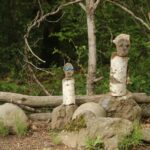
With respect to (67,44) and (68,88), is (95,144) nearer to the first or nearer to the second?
(68,88)

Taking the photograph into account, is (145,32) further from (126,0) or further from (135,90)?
(135,90)

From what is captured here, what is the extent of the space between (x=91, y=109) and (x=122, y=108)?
0.48 m

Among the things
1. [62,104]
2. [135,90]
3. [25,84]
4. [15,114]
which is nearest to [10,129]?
[15,114]

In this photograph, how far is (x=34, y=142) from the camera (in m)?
7.24

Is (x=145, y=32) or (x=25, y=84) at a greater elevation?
(x=145, y=32)

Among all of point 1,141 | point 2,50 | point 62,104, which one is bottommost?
point 1,141

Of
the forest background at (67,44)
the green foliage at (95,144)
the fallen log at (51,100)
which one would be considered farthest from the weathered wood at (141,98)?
the green foliage at (95,144)

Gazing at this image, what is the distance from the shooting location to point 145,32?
10.5m

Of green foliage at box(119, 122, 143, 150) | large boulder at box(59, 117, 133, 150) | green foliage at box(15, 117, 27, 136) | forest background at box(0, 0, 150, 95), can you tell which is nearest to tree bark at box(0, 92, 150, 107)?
forest background at box(0, 0, 150, 95)

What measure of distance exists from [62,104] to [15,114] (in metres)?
0.66

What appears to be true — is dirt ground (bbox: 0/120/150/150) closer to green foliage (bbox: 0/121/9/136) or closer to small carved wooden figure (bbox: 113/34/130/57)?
green foliage (bbox: 0/121/9/136)

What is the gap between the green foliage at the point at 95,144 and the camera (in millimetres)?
6410

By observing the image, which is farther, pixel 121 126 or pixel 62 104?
pixel 62 104

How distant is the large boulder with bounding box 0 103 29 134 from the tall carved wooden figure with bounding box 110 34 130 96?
1.27 meters
